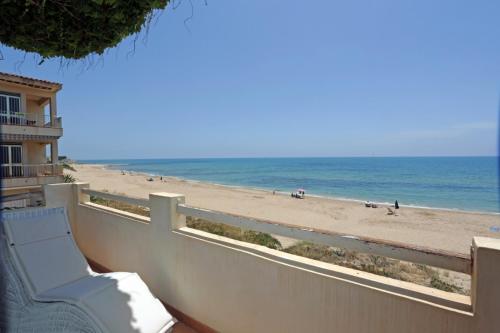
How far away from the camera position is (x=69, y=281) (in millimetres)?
2369

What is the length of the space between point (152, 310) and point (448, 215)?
22473mm

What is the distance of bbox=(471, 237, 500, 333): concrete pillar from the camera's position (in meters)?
1.22

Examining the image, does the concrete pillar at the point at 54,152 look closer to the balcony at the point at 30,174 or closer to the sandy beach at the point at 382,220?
the balcony at the point at 30,174

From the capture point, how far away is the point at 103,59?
2570 millimetres

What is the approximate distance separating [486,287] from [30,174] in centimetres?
1905

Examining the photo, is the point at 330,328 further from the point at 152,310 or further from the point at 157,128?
the point at 157,128

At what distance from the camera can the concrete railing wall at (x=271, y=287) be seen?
1.37 m

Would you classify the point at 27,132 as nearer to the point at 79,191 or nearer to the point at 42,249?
the point at 79,191

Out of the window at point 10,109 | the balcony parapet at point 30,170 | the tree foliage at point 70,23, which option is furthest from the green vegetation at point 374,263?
the window at point 10,109

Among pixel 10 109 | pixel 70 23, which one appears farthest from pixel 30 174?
pixel 70 23

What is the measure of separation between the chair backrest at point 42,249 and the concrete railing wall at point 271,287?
31.3 inches

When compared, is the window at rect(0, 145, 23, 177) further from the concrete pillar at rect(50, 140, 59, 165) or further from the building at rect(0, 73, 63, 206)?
the concrete pillar at rect(50, 140, 59, 165)

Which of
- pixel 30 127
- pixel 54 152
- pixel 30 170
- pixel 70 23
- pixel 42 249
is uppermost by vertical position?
pixel 30 127

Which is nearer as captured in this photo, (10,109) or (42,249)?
(42,249)
